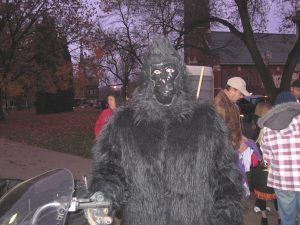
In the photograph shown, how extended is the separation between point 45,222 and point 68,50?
3534 centimetres

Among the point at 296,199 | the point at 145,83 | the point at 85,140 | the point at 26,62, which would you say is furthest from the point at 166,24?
the point at 145,83

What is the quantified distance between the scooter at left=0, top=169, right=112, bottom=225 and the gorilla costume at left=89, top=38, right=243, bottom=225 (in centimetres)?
22

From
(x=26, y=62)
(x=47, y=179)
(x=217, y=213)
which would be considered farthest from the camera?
(x=26, y=62)

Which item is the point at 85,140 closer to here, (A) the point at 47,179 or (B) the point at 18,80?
(A) the point at 47,179

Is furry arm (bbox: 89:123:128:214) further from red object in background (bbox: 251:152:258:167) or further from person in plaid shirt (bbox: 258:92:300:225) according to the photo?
red object in background (bbox: 251:152:258:167)

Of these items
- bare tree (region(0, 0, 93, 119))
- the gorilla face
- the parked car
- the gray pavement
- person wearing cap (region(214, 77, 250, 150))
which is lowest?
the gray pavement

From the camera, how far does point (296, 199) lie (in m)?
5.04

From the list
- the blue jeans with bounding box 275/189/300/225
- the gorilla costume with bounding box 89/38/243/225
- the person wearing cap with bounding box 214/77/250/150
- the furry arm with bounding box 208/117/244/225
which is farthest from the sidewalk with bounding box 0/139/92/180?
the furry arm with bounding box 208/117/244/225

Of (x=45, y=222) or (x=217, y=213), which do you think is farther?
(x=217, y=213)

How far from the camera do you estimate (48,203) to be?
237 cm

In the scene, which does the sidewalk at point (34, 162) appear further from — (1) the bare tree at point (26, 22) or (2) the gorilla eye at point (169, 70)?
(1) the bare tree at point (26, 22)

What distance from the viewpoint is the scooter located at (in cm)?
232

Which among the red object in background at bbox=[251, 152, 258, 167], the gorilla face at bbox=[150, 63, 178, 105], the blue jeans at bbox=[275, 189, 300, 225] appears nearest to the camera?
the gorilla face at bbox=[150, 63, 178, 105]

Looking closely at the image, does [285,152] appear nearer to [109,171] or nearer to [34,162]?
[109,171]
